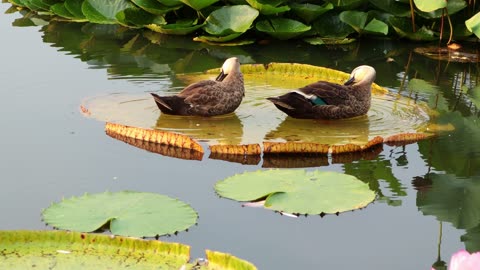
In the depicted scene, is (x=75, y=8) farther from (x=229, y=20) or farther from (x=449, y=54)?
(x=449, y=54)

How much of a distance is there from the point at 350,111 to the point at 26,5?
19.3 ft

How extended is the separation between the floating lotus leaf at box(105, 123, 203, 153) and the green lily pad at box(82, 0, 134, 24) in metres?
3.98

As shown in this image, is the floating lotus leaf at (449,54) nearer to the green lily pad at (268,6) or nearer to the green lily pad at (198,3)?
the green lily pad at (268,6)

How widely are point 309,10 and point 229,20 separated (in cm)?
81

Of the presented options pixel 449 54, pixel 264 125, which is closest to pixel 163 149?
pixel 264 125

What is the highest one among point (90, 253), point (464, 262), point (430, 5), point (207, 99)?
point (464, 262)

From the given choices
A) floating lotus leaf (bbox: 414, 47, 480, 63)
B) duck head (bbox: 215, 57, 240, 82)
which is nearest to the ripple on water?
duck head (bbox: 215, 57, 240, 82)

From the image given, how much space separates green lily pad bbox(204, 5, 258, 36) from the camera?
30.5 ft

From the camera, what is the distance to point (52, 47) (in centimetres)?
957

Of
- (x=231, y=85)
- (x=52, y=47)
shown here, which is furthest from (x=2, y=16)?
(x=231, y=85)

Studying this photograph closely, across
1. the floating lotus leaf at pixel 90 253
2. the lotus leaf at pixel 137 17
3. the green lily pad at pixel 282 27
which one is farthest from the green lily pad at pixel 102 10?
the floating lotus leaf at pixel 90 253

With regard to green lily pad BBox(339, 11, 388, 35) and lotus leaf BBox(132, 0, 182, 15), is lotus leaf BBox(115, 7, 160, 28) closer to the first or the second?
lotus leaf BBox(132, 0, 182, 15)

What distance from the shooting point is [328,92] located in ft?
21.8

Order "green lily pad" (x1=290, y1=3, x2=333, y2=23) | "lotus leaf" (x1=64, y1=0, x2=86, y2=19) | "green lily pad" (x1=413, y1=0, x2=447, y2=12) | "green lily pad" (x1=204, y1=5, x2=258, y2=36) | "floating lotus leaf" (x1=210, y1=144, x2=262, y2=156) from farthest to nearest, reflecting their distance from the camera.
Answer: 1. "lotus leaf" (x1=64, y1=0, x2=86, y2=19)
2. "green lily pad" (x1=290, y1=3, x2=333, y2=23)
3. "green lily pad" (x1=204, y1=5, x2=258, y2=36)
4. "green lily pad" (x1=413, y1=0, x2=447, y2=12)
5. "floating lotus leaf" (x1=210, y1=144, x2=262, y2=156)
